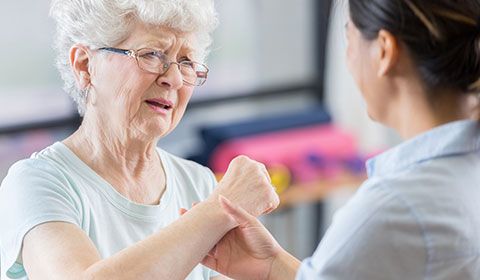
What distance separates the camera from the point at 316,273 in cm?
130

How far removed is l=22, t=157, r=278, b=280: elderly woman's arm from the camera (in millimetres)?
1564

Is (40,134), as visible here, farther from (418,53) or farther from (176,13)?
(418,53)

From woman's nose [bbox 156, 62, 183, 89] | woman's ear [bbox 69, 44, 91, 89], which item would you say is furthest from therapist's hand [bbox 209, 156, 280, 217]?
woman's ear [bbox 69, 44, 91, 89]

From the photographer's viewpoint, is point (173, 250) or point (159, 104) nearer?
point (173, 250)

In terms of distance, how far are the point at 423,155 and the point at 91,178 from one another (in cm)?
80

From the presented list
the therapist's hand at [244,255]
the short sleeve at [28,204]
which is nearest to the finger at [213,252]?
the therapist's hand at [244,255]

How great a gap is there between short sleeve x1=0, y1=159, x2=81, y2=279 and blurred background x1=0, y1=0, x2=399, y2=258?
1976 millimetres

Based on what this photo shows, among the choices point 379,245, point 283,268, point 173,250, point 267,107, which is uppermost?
point 379,245

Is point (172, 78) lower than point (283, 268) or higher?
higher

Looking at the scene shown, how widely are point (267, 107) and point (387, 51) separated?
3311mm

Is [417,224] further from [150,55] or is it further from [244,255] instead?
[150,55]

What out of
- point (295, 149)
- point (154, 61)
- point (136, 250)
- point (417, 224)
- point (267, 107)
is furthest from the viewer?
point (267, 107)

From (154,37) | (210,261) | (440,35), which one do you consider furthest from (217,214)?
(440,35)

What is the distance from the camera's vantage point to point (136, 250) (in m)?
1.58
